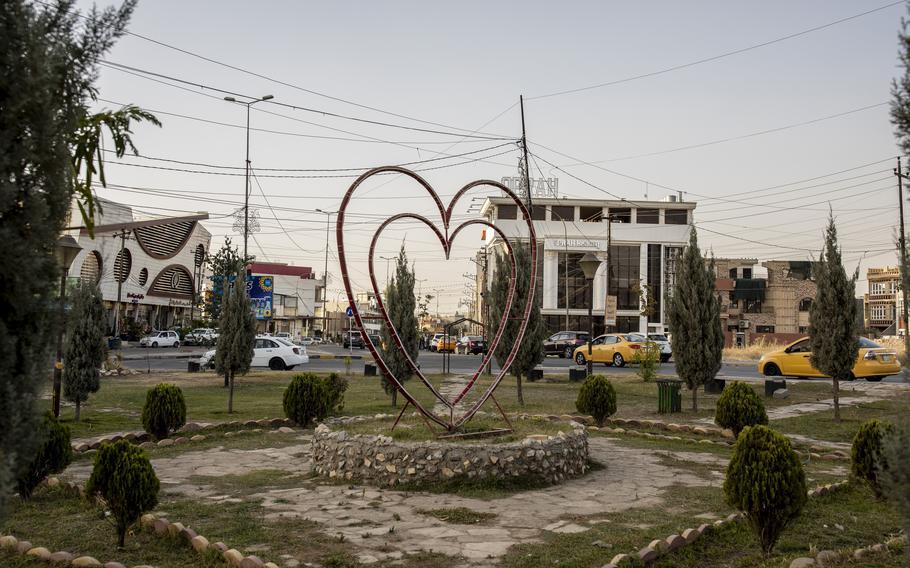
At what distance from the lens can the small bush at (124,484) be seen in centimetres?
634

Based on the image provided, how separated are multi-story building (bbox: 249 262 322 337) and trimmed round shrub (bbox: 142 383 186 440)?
264 ft

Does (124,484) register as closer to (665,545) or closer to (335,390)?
(665,545)

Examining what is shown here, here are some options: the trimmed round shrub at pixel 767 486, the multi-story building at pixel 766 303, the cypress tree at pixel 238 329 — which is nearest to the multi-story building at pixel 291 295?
the multi-story building at pixel 766 303

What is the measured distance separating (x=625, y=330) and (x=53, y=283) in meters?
63.7

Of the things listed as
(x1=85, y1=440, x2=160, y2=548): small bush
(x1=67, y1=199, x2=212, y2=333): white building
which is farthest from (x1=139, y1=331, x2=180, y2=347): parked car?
(x1=85, y1=440, x2=160, y2=548): small bush

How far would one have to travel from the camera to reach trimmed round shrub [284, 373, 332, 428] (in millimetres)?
13977

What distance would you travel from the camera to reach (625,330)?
64.9 m

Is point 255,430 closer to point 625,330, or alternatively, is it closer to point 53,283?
point 53,283

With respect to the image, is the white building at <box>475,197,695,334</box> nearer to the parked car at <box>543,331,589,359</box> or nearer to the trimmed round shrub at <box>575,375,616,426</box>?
the parked car at <box>543,331,589,359</box>

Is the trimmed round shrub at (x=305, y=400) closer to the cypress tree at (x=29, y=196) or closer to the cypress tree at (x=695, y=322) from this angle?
the cypress tree at (x=695, y=322)

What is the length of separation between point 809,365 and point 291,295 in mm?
79315

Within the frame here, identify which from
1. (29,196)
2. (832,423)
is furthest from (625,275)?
(29,196)

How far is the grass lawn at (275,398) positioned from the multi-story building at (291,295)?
6866cm

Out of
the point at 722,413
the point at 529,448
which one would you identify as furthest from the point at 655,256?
the point at 529,448
